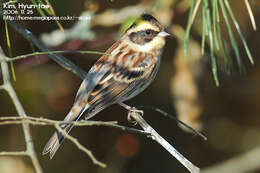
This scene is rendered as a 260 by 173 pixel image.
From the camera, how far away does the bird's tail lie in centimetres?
295

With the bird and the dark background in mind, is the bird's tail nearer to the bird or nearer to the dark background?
the bird

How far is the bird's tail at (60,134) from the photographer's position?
2.95 m

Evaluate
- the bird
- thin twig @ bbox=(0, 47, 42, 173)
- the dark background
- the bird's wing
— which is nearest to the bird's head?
the bird

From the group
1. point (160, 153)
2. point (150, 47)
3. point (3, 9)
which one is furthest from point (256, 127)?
point (3, 9)

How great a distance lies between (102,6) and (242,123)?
80.4 inches

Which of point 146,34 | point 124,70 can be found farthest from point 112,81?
point 146,34

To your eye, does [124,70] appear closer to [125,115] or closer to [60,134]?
[60,134]

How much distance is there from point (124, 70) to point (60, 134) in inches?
35.0

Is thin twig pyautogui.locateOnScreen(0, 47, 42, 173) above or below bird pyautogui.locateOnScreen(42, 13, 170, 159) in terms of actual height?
above

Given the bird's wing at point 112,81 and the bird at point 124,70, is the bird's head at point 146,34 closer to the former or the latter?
the bird at point 124,70

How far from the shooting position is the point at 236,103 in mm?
5047

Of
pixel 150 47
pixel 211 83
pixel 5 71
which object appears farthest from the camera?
pixel 211 83

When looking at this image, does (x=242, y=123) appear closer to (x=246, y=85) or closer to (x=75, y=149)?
(x=246, y=85)

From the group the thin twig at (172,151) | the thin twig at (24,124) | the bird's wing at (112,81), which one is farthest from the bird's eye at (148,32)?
the thin twig at (24,124)
